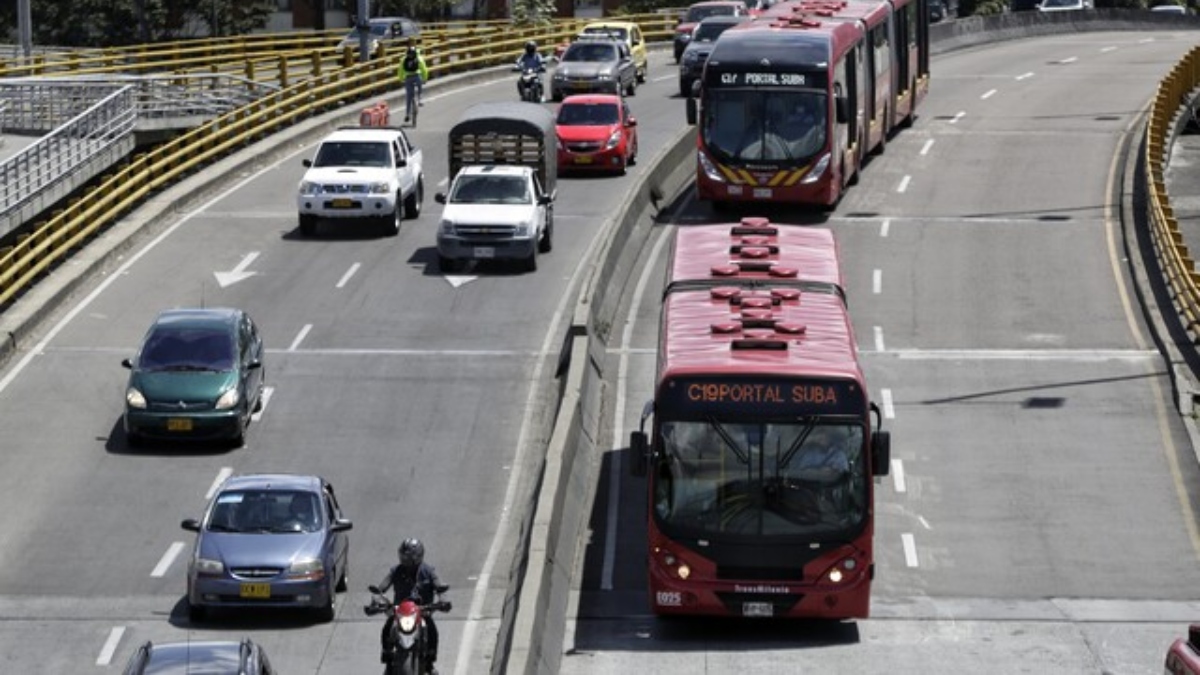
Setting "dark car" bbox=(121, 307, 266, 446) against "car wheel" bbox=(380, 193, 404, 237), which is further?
"car wheel" bbox=(380, 193, 404, 237)

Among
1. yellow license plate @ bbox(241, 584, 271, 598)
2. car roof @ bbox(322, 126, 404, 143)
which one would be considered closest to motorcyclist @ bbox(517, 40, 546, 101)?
car roof @ bbox(322, 126, 404, 143)

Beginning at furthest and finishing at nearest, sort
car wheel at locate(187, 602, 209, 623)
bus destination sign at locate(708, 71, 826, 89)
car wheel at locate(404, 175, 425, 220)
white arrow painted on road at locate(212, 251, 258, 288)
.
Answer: car wheel at locate(404, 175, 425, 220) < bus destination sign at locate(708, 71, 826, 89) < white arrow painted on road at locate(212, 251, 258, 288) < car wheel at locate(187, 602, 209, 623)

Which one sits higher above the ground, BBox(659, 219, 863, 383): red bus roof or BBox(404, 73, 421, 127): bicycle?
BBox(404, 73, 421, 127): bicycle

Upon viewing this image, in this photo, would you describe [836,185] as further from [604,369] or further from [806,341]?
[806,341]

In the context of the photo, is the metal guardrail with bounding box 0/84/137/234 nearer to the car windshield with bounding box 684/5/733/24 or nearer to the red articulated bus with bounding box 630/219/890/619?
the red articulated bus with bounding box 630/219/890/619

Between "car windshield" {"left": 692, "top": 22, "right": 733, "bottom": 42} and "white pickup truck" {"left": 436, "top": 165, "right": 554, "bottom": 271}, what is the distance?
2589cm

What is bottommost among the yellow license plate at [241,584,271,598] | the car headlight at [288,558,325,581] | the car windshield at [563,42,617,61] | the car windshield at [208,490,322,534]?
the yellow license plate at [241,584,271,598]

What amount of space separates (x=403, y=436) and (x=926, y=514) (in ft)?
26.2

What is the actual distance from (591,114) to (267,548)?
2883 centimetres

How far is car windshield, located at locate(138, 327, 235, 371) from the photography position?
34.2 metres

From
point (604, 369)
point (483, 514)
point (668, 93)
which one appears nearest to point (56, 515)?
point (483, 514)

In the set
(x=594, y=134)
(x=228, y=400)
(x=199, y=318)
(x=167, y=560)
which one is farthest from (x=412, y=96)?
(x=167, y=560)

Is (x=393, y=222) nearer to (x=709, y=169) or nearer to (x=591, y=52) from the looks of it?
(x=709, y=169)

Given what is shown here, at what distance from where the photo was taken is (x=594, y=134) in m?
53.9
